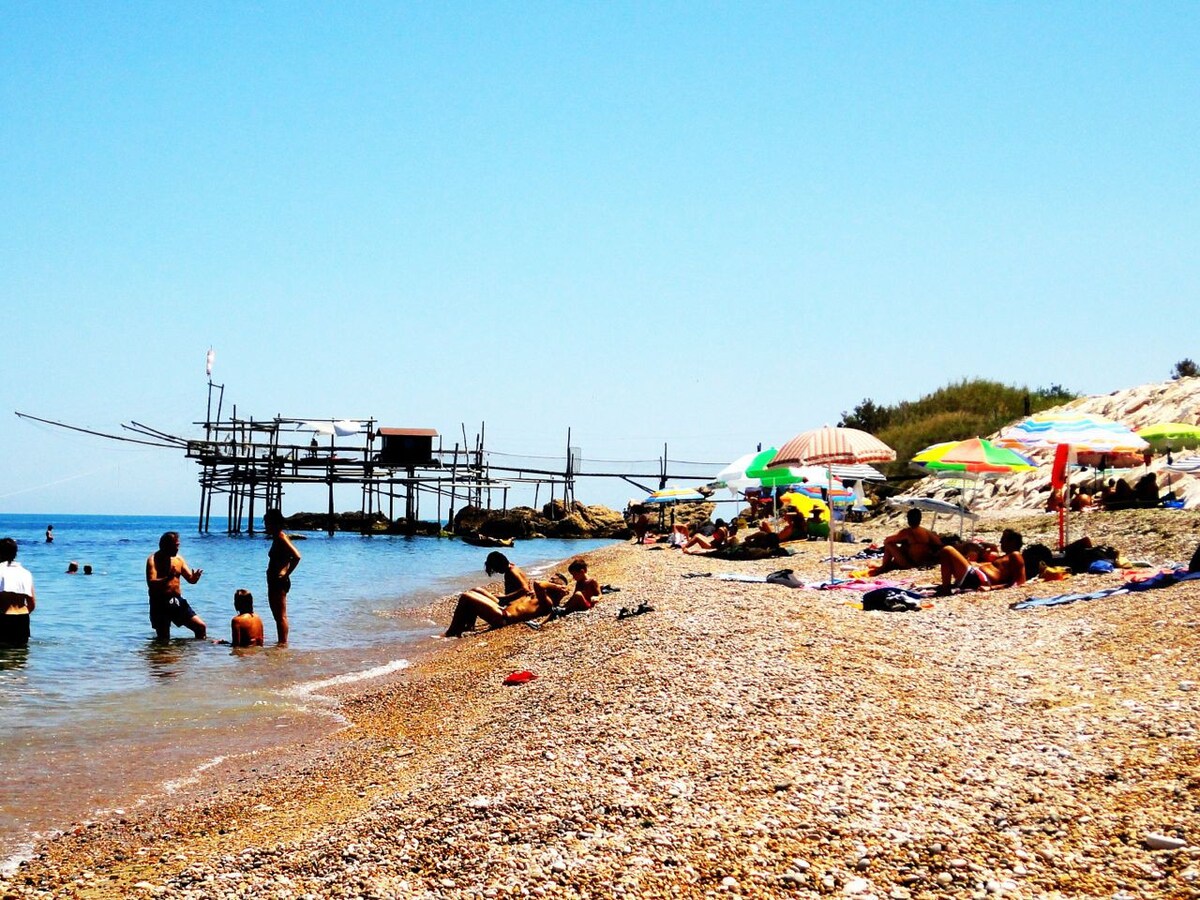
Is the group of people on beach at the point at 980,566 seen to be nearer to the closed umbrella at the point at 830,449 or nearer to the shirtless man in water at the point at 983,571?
the shirtless man in water at the point at 983,571

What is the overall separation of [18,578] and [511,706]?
6772 mm

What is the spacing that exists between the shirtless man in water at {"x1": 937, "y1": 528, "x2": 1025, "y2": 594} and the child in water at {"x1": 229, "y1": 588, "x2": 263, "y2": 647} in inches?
308

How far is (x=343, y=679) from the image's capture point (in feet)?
32.9

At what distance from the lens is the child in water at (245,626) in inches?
465

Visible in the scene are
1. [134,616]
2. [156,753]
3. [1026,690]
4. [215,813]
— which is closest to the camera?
[215,813]

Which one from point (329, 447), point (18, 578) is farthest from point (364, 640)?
point (329, 447)

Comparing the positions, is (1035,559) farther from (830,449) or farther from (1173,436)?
(1173,436)

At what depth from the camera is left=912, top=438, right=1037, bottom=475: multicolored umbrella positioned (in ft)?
46.1

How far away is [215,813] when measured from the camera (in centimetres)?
530

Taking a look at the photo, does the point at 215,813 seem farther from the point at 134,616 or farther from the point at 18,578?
the point at 134,616

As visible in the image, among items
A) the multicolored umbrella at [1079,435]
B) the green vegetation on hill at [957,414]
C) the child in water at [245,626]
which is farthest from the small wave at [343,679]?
the green vegetation on hill at [957,414]

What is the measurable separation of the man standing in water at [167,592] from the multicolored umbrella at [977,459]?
9.42 m

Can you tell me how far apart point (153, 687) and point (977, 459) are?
10.3 m

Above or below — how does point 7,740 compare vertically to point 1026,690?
below
